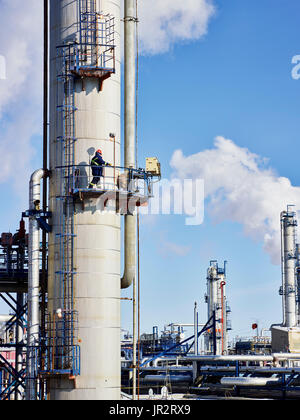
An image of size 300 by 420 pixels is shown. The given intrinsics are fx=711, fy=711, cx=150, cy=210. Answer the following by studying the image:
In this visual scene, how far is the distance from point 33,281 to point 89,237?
376 cm

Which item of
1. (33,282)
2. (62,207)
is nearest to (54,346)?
(33,282)

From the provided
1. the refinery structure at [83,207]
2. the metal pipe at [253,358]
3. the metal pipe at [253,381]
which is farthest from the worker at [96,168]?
the metal pipe at [253,358]

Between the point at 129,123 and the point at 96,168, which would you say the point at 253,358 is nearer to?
the point at 129,123

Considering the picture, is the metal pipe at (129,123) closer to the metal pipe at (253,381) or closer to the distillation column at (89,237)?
the distillation column at (89,237)

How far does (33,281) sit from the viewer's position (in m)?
36.3

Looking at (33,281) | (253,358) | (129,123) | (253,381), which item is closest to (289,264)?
(253,358)

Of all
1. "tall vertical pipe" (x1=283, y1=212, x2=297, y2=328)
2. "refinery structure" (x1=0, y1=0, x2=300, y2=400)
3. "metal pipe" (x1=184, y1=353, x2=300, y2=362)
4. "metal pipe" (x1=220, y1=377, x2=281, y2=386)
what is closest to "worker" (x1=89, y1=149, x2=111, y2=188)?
"refinery structure" (x1=0, y1=0, x2=300, y2=400)

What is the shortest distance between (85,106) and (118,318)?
1101 cm

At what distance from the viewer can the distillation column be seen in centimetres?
3497

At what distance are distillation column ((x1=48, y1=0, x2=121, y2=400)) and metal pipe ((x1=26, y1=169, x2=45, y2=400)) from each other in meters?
0.69

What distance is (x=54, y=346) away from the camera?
35031mm

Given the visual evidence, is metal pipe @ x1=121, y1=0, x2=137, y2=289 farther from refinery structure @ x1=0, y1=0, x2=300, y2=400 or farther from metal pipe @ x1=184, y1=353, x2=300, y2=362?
metal pipe @ x1=184, y1=353, x2=300, y2=362

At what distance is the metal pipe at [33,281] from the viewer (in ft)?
116

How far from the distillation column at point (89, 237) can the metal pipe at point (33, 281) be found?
69 centimetres
